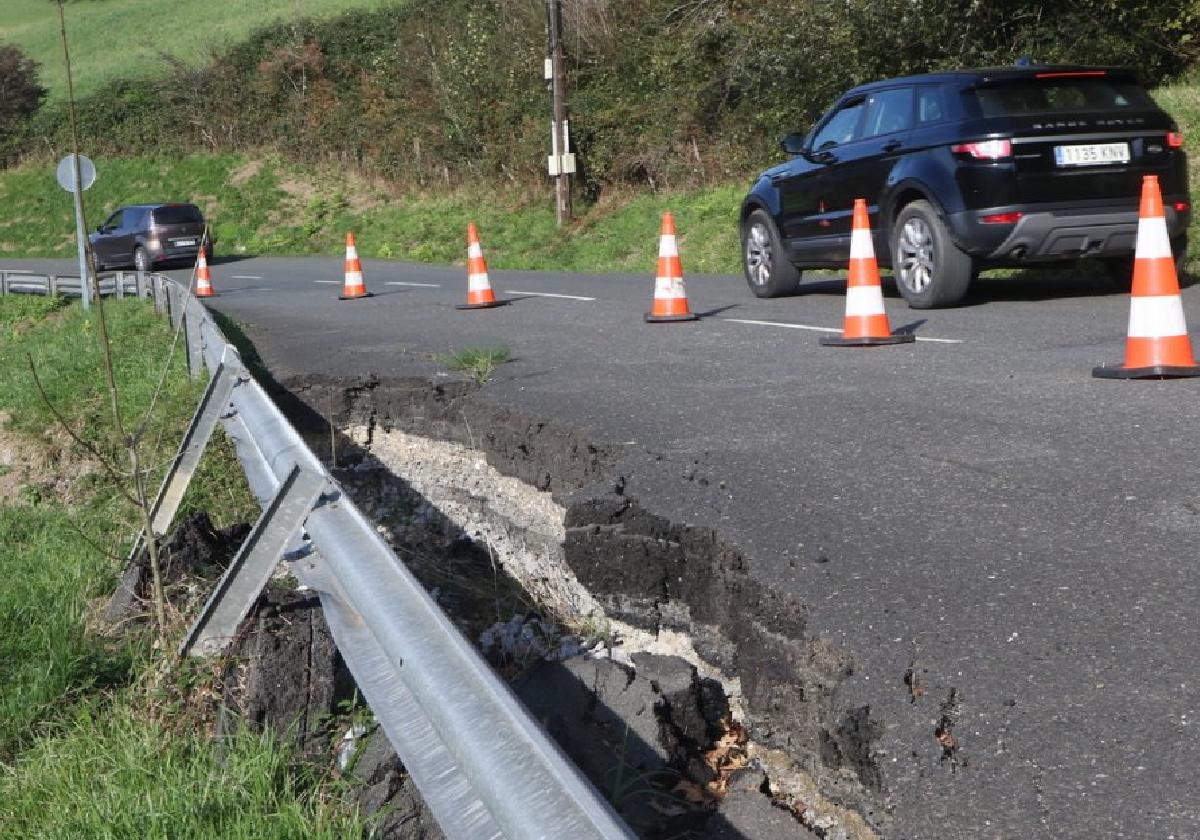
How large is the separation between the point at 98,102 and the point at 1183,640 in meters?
52.1

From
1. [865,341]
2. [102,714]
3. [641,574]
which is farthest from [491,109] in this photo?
[102,714]

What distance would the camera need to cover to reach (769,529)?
403 cm

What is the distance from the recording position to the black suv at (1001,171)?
9633 mm

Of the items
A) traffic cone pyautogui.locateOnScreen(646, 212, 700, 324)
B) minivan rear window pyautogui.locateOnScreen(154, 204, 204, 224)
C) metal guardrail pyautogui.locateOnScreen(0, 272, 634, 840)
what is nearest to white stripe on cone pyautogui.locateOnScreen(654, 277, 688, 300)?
traffic cone pyautogui.locateOnScreen(646, 212, 700, 324)

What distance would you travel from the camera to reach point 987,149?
9.69 meters

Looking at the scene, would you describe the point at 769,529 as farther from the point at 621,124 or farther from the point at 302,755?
the point at 621,124

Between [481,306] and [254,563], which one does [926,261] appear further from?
[254,563]

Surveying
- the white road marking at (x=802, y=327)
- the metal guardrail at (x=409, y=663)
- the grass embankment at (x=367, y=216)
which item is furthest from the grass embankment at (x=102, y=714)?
the grass embankment at (x=367, y=216)

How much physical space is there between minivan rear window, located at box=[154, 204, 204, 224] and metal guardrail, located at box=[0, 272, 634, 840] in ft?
90.3

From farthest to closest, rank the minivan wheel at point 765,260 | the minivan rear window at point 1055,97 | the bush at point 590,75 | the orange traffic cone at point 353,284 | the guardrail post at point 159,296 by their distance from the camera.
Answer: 1. the bush at point 590,75
2. the orange traffic cone at point 353,284
3. the guardrail post at point 159,296
4. the minivan wheel at point 765,260
5. the minivan rear window at point 1055,97

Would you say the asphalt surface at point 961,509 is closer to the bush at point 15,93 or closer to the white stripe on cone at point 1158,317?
the white stripe on cone at point 1158,317

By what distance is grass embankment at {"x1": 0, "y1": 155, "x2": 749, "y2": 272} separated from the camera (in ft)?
79.6

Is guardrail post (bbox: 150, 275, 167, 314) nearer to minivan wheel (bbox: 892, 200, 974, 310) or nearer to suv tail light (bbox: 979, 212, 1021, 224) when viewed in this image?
minivan wheel (bbox: 892, 200, 974, 310)

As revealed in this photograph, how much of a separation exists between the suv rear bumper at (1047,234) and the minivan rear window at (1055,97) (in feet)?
2.94
